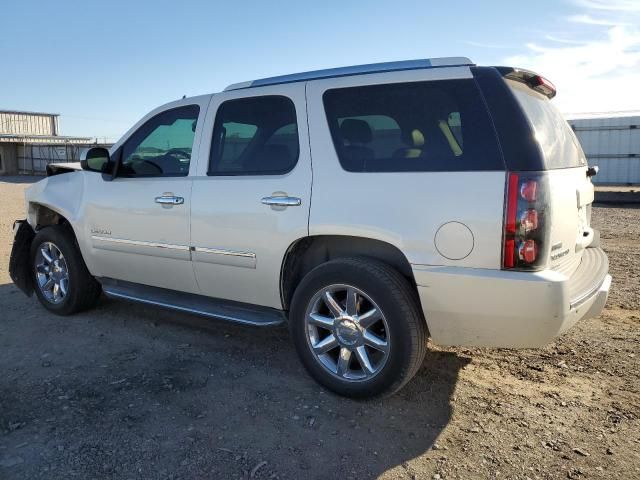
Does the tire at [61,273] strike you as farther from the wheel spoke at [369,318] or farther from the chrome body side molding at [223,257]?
the wheel spoke at [369,318]

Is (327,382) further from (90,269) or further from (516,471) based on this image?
(90,269)

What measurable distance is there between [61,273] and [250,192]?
8.19ft

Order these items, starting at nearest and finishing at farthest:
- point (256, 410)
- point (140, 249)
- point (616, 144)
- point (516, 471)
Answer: point (516, 471), point (256, 410), point (140, 249), point (616, 144)

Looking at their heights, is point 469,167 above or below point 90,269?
above

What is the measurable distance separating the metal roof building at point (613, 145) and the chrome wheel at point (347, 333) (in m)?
18.5

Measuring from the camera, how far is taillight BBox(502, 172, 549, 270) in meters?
2.72

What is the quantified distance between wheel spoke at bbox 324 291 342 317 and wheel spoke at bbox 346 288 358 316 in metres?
0.07

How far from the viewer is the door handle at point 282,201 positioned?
3424 mm

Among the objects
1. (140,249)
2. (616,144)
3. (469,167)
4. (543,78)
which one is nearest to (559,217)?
(469,167)

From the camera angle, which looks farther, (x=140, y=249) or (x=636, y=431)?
(x=140, y=249)

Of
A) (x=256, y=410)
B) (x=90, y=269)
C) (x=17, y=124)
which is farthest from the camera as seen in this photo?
(x=17, y=124)

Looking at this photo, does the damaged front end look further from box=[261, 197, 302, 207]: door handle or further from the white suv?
box=[261, 197, 302, 207]: door handle

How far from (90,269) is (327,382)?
2.60m

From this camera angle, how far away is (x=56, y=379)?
3686mm
